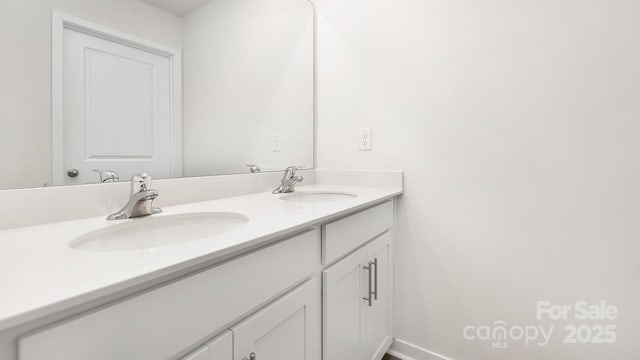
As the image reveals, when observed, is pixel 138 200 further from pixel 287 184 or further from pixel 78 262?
pixel 287 184

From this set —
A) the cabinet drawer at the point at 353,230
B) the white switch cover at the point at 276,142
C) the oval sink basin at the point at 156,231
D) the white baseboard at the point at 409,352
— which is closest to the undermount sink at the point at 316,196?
the cabinet drawer at the point at 353,230

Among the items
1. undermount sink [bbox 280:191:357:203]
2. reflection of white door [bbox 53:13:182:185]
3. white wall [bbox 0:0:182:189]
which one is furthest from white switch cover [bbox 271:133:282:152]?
white wall [bbox 0:0:182:189]

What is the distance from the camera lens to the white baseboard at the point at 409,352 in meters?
1.39

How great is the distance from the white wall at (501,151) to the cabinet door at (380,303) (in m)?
0.10

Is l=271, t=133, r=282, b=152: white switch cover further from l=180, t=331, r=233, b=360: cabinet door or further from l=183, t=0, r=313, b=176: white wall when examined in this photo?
l=180, t=331, r=233, b=360: cabinet door

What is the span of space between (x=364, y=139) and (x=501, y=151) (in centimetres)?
62

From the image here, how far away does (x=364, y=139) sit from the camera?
5.12 ft

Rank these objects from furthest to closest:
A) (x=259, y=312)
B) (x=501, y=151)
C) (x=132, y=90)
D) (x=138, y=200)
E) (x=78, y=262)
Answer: (x=501, y=151) → (x=132, y=90) → (x=138, y=200) → (x=259, y=312) → (x=78, y=262)

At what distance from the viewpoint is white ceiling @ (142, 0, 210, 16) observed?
1017 millimetres

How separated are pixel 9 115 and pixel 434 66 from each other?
1.46m

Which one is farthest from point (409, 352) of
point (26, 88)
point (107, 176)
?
point (26, 88)

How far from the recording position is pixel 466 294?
1320mm

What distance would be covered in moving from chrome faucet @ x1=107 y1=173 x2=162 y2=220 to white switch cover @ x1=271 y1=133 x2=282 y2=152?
2.55 feet

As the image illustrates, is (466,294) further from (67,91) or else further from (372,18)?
(67,91)
